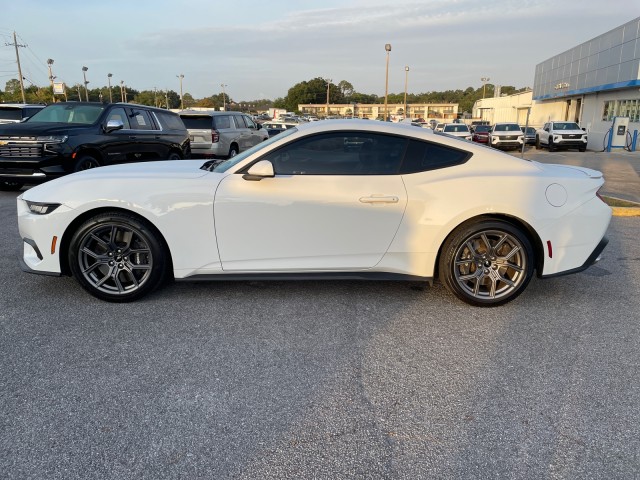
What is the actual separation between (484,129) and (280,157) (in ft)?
114

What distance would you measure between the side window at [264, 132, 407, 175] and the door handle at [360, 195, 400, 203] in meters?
0.22

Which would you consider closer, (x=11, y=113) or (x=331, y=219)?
(x=331, y=219)

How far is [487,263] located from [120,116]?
8.88 metres

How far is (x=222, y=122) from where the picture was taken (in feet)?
47.1

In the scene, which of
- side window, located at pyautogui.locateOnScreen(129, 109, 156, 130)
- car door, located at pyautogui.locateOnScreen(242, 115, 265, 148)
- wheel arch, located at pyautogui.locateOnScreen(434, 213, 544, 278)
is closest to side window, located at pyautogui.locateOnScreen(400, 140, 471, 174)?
wheel arch, located at pyautogui.locateOnScreen(434, 213, 544, 278)

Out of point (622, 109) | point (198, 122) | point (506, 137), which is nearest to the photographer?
point (198, 122)

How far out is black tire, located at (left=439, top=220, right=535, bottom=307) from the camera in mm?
4102

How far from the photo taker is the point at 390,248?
410 cm

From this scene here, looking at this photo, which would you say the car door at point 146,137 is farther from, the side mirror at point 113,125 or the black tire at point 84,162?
the black tire at point 84,162

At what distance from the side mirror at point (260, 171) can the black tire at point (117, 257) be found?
94 cm

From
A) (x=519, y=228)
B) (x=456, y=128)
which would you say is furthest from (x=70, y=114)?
(x=456, y=128)

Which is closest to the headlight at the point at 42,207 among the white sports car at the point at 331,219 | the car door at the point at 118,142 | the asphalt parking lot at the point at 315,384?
the white sports car at the point at 331,219

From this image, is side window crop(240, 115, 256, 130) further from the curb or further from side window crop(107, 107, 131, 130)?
the curb

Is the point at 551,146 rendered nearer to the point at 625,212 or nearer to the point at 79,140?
the point at 625,212
